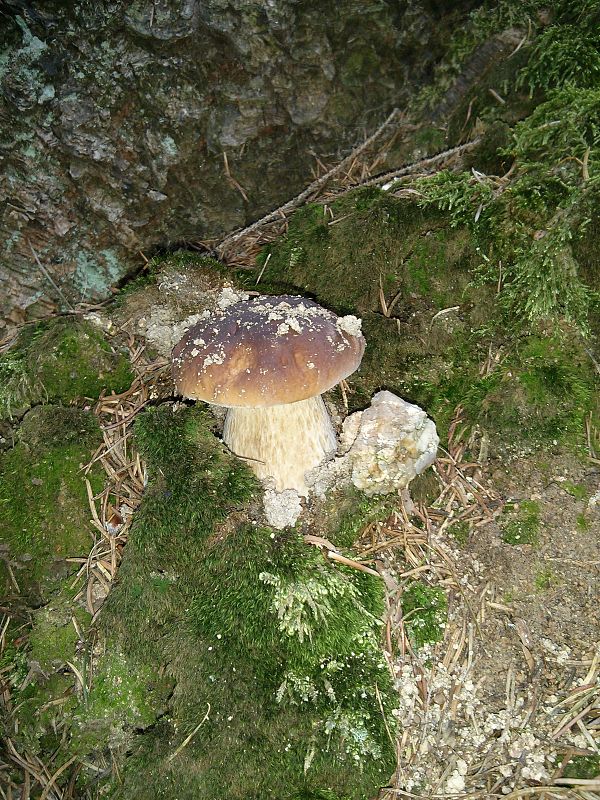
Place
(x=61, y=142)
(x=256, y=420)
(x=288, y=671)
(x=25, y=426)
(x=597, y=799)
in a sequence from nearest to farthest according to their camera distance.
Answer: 1. (x=597, y=799)
2. (x=288, y=671)
3. (x=256, y=420)
4. (x=25, y=426)
5. (x=61, y=142)

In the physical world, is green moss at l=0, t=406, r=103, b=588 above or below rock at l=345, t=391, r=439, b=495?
below

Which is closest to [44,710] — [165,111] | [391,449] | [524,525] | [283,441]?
[283,441]

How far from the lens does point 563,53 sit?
104 inches

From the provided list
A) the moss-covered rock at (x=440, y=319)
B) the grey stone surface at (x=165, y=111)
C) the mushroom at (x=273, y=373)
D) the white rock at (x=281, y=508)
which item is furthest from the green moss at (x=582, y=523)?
the grey stone surface at (x=165, y=111)

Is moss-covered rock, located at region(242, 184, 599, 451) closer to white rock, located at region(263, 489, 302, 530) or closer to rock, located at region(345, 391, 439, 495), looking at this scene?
rock, located at region(345, 391, 439, 495)

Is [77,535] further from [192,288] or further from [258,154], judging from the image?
[258,154]

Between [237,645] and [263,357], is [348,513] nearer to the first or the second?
[237,645]

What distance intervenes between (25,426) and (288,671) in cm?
196

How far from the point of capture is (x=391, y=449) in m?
2.42

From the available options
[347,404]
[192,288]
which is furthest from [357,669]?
[192,288]

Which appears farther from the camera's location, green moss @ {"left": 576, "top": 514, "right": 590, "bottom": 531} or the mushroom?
green moss @ {"left": 576, "top": 514, "right": 590, "bottom": 531}

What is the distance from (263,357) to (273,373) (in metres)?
0.09

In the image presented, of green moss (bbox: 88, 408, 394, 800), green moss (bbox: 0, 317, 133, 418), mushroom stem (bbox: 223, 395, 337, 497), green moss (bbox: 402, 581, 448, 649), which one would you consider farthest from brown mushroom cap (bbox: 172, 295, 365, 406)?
green moss (bbox: 402, 581, 448, 649)

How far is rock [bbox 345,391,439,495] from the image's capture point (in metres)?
2.43
